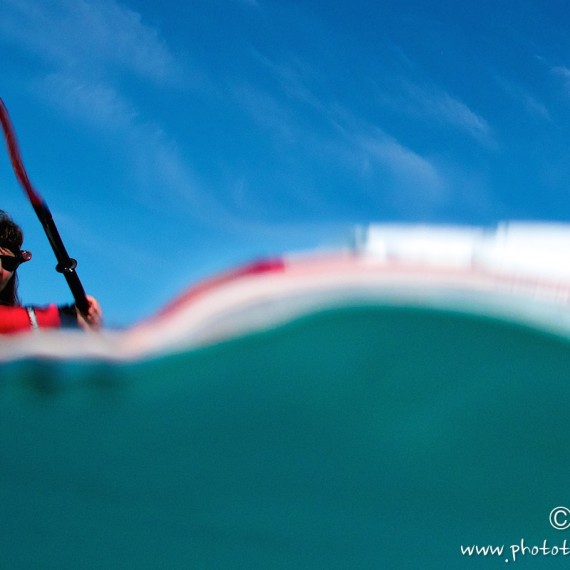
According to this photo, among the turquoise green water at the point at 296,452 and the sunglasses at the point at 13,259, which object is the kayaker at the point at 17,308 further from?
the turquoise green water at the point at 296,452

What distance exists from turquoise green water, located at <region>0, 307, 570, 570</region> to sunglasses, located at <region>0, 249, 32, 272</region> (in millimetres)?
614

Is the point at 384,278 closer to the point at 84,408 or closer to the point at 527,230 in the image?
the point at 527,230

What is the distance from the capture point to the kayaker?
300 centimetres

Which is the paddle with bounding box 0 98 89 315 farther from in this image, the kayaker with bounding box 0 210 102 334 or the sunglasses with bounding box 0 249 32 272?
the sunglasses with bounding box 0 249 32 272

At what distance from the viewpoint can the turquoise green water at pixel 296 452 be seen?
2.91 metres

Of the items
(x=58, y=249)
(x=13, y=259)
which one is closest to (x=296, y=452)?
(x=58, y=249)

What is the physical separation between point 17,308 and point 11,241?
51 cm

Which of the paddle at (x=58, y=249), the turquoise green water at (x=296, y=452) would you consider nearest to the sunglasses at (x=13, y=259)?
the paddle at (x=58, y=249)

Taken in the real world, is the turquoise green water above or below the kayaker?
below

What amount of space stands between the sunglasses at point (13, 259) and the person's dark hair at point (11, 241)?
4cm

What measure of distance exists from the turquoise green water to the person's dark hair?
1.67 feet

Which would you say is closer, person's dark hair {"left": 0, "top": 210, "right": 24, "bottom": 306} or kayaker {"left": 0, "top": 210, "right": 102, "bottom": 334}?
kayaker {"left": 0, "top": 210, "right": 102, "bottom": 334}

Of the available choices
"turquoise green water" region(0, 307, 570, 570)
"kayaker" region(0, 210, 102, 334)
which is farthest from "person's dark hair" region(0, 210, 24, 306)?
"turquoise green water" region(0, 307, 570, 570)

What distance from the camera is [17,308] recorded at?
307 centimetres
